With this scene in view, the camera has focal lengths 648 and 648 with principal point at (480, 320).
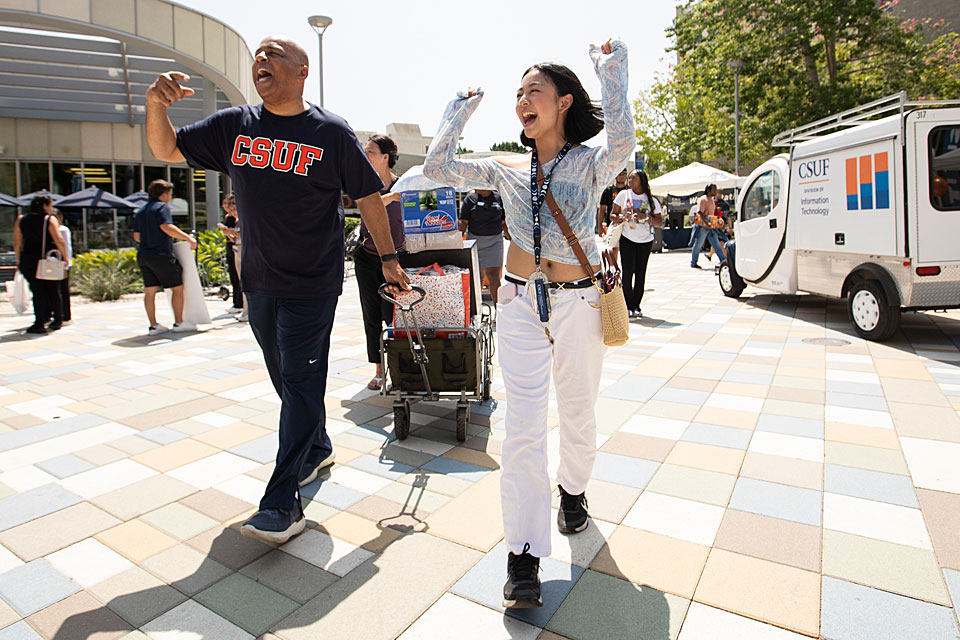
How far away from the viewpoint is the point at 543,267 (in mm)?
2701

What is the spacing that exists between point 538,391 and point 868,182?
256 inches

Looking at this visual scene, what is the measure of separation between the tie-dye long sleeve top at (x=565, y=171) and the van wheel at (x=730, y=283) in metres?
9.29

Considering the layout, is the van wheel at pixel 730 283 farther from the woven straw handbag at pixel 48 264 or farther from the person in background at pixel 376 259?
the woven straw handbag at pixel 48 264

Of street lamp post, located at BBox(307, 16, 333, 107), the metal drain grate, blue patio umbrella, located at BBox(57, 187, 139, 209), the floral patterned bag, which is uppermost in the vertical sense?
street lamp post, located at BBox(307, 16, 333, 107)

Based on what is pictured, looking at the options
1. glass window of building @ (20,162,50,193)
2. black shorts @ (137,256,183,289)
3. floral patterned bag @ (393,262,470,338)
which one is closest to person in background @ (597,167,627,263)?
floral patterned bag @ (393,262,470,338)

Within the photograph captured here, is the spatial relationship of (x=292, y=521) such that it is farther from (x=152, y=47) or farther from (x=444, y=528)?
(x=152, y=47)

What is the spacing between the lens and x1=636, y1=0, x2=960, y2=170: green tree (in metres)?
21.2

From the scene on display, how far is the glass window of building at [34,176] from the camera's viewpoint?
24.3m

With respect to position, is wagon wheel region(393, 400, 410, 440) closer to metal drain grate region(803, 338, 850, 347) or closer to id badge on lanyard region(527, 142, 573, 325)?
id badge on lanyard region(527, 142, 573, 325)

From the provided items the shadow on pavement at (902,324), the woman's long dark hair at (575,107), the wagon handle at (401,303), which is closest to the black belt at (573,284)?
the woman's long dark hair at (575,107)

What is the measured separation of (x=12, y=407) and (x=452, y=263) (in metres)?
3.72

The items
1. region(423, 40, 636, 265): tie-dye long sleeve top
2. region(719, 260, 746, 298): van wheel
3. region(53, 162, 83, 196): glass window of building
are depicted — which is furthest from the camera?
region(53, 162, 83, 196): glass window of building

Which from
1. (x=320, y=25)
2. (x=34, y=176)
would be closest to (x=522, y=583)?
(x=320, y=25)

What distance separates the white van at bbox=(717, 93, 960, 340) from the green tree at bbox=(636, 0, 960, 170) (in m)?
15.1
